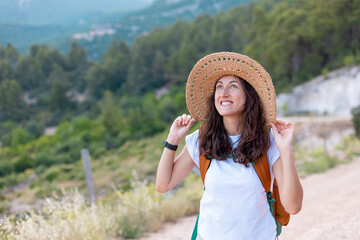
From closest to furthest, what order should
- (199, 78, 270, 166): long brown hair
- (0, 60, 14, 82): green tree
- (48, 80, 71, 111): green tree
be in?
(199, 78, 270, 166): long brown hair → (0, 60, 14, 82): green tree → (48, 80, 71, 111): green tree

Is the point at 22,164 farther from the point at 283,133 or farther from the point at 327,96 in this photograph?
the point at 283,133

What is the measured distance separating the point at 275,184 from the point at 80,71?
6966cm

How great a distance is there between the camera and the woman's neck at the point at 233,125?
183cm

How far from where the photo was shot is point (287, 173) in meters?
1.58

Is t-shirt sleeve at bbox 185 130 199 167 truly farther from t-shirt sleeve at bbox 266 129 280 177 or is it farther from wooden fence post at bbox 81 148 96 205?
wooden fence post at bbox 81 148 96 205

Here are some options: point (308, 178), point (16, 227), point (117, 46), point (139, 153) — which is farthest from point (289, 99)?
point (117, 46)

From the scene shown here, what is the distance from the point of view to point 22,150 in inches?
1537

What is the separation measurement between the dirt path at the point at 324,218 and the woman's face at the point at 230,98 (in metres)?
2.44

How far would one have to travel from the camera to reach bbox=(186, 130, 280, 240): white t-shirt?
5.32 feet

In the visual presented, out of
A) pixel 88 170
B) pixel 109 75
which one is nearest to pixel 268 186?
pixel 88 170

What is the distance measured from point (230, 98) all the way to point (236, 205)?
1.66ft

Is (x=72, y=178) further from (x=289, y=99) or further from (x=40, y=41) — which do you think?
(x=40, y=41)

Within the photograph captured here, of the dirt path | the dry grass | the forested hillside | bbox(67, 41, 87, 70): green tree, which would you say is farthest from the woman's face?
bbox(67, 41, 87, 70): green tree

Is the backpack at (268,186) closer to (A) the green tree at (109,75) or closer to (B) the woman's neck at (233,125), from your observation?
(B) the woman's neck at (233,125)
